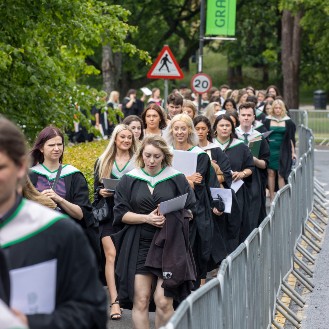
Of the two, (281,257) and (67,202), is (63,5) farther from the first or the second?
(67,202)

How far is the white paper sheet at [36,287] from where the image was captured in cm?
432

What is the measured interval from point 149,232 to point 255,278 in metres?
0.99

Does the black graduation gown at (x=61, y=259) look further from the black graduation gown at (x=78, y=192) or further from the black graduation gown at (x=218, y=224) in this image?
the black graduation gown at (x=218, y=224)

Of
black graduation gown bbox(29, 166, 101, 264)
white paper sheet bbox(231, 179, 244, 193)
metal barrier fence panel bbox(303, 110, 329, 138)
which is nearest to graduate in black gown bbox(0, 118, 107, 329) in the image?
black graduation gown bbox(29, 166, 101, 264)

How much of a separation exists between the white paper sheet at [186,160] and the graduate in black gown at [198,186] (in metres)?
0.06

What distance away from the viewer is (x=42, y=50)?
16.1 meters

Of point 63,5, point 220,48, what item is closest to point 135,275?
point 63,5

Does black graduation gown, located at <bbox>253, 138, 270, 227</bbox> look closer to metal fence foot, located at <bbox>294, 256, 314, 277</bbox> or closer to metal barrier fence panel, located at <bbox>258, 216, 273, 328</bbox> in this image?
metal fence foot, located at <bbox>294, 256, 314, 277</bbox>

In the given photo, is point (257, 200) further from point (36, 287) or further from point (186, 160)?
point (36, 287)

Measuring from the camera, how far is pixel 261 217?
1528 centimetres

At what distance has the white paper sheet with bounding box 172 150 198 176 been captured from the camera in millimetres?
11391

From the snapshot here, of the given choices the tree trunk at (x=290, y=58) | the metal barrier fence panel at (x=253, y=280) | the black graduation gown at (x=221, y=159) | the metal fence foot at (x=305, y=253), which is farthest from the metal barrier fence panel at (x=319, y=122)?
the metal barrier fence panel at (x=253, y=280)

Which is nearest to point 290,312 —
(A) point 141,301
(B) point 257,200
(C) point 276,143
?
(A) point 141,301

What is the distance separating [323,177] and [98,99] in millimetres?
9382
